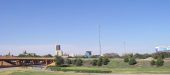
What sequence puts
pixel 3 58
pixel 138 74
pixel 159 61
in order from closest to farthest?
pixel 138 74 → pixel 159 61 → pixel 3 58

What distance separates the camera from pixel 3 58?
199 metres

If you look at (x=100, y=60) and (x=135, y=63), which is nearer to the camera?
(x=135, y=63)

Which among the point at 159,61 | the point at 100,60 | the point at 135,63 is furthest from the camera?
the point at 100,60

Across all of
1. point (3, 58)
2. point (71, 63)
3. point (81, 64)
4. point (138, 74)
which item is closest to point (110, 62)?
point (81, 64)

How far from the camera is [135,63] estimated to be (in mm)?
123812

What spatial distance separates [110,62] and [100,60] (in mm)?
3830

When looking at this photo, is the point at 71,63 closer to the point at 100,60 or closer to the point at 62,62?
the point at 62,62

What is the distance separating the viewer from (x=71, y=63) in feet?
503

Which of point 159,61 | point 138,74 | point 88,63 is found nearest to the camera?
point 138,74

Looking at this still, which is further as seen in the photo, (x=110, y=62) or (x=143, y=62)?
(x=110, y=62)

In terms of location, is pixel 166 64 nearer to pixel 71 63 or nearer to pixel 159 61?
pixel 159 61

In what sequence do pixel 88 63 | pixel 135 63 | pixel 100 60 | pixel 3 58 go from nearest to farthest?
pixel 135 63
pixel 100 60
pixel 88 63
pixel 3 58

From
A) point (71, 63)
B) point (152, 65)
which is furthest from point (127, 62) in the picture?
point (71, 63)

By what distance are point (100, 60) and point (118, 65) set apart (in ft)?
28.7
